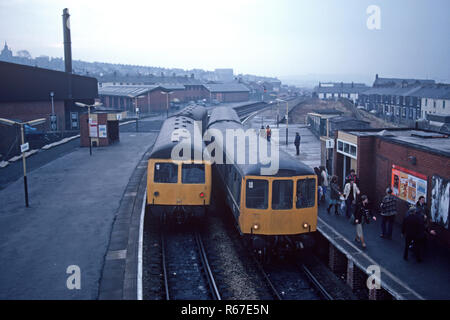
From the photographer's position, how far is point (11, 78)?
32312 millimetres

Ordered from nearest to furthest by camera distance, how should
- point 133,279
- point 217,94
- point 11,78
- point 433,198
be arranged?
point 133,279 → point 433,198 → point 11,78 → point 217,94

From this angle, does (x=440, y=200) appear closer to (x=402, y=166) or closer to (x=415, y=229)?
(x=415, y=229)

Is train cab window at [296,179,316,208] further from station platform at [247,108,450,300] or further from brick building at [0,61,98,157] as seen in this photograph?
brick building at [0,61,98,157]

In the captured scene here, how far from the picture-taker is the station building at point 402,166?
1075 centimetres

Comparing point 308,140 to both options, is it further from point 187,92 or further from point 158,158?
point 187,92

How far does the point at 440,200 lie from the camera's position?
35.0 feet

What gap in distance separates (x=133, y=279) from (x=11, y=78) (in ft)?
94.8

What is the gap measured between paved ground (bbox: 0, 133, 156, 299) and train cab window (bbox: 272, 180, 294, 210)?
4578 mm

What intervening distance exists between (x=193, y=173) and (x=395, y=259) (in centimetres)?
627

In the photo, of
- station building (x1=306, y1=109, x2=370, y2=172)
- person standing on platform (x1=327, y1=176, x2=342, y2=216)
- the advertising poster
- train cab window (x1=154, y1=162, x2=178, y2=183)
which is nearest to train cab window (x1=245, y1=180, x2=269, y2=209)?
train cab window (x1=154, y1=162, x2=178, y2=183)

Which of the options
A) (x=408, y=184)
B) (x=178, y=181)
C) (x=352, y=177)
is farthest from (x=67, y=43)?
(x=408, y=184)

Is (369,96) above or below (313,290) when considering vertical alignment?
above

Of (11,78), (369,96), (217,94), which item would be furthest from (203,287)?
(369,96)

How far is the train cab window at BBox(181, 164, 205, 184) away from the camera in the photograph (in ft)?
42.3
